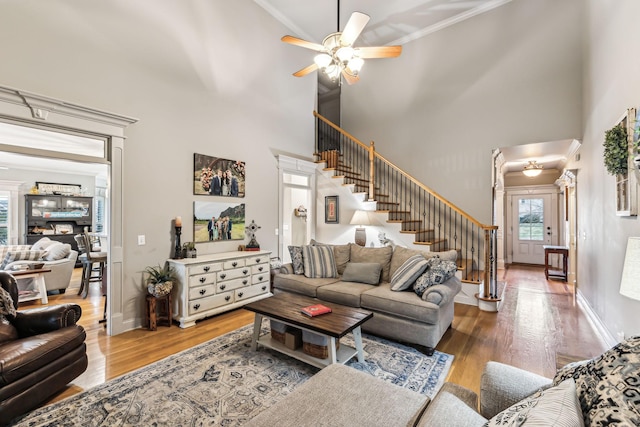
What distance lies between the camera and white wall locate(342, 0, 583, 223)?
15.8 feet

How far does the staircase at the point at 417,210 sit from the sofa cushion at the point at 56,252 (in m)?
5.14

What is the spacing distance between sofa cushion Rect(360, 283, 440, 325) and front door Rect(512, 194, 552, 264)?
7.25 metres

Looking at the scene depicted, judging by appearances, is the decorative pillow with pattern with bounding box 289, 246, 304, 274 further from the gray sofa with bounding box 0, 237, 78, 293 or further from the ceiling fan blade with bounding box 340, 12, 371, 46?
the gray sofa with bounding box 0, 237, 78, 293

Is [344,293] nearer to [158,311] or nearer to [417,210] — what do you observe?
[158,311]

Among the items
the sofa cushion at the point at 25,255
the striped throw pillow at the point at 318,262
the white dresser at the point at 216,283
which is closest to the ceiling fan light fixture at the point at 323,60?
the striped throw pillow at the point at 318,262

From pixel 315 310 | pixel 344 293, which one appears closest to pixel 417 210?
pixel 344 293

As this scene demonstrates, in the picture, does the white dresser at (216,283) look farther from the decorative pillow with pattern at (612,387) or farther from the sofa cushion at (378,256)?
the decorative pillow with pattern at (612,387)

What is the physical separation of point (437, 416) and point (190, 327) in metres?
3.32

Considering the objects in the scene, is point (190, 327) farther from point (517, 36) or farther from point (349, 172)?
point (517, 36)

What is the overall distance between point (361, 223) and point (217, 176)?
249 cm

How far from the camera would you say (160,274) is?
3.67 meters

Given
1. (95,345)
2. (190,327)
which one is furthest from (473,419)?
(95,345)

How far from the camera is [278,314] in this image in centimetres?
273

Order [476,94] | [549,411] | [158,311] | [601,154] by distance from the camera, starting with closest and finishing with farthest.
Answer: [549,411]
[601,154]
[158,311]
[476,94]
